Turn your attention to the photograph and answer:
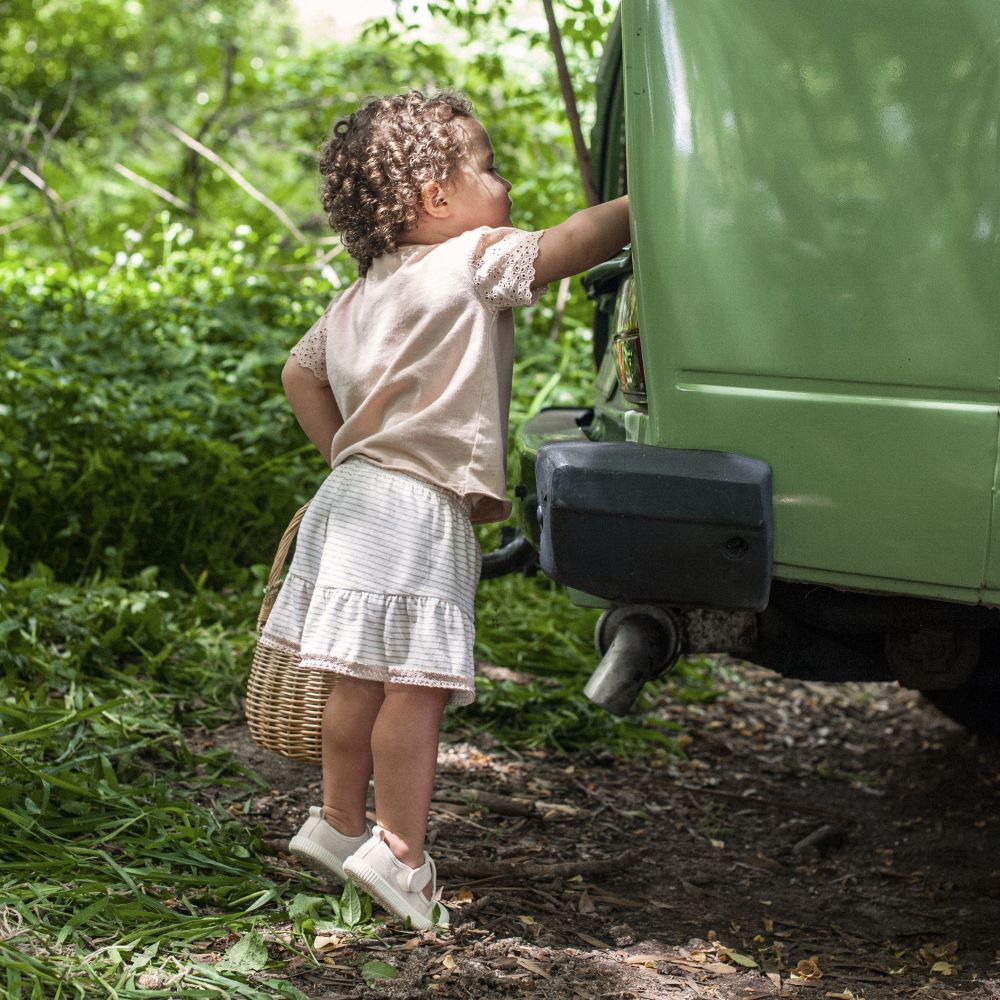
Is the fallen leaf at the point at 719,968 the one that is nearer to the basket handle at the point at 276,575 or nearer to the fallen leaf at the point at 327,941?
the fallen leaf at the point at 327,941

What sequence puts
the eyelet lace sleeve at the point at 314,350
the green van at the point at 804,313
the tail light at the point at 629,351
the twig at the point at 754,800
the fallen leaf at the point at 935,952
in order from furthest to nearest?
the twig at the point at 754,800, the eyelet lace sleeve at the point at 314,350, the fallen leaf at the point at 935,952, the tail light at the point at 629,351, the green van at the point at 804,313

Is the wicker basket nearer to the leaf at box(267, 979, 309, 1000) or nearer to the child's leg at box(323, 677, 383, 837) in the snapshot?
the child's leg at box(323, 677, 383, 837)

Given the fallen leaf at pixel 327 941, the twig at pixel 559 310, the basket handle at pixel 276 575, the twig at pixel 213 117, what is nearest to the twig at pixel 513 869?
the fallen leaf at pixel 327 941

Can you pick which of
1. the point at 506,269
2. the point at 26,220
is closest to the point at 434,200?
the point at 506,269

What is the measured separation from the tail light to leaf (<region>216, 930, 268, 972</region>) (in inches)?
47.0

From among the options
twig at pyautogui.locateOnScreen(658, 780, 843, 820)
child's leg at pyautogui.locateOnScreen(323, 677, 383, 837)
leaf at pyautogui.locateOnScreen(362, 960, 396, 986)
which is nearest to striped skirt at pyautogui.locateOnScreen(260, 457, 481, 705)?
child's leg at pyautogui.locateOnScreen(323, 677, 383, 837)

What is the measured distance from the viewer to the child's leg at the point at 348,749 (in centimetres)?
238

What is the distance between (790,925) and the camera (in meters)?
2.55

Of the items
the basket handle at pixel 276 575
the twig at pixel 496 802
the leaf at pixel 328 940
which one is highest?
the basket handle at pixel 276 575

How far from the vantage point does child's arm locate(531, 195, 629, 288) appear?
223cm

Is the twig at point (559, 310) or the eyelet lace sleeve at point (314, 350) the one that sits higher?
the eyelet lace sleeve at point (314, 350)

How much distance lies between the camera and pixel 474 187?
2369 millimetres

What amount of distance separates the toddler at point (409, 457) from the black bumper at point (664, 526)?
32 cm

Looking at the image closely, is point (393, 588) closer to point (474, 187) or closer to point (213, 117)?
point (474, 187)
